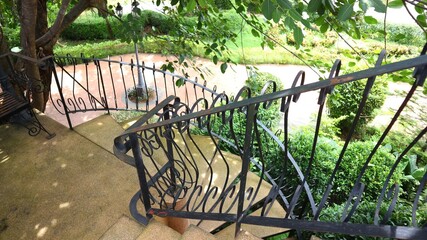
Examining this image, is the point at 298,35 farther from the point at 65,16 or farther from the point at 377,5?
the point at 65,16

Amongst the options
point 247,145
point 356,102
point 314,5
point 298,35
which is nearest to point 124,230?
point 247,145

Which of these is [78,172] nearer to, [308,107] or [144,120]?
[144,120]

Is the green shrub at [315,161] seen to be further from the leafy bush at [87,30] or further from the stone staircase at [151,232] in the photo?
the leafy bush at [87,30]

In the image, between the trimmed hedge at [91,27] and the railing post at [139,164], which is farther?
the trimmed hedge at [91,27]

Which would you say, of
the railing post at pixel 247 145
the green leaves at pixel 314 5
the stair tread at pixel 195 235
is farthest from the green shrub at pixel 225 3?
the stair tread at pixel 195 235

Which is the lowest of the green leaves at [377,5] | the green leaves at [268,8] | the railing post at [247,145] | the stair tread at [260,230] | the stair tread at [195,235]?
the stair tread at [260,230]

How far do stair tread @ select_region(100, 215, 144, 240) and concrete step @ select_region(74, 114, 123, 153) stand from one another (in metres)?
1.15

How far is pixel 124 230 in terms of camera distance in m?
2.24

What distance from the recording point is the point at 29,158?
3102 mm

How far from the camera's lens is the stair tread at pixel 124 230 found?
2186 millimetres

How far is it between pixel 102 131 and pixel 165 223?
1.49m

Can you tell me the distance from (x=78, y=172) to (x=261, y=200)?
6.27ft

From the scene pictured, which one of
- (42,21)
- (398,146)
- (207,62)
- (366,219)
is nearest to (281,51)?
(207,62)

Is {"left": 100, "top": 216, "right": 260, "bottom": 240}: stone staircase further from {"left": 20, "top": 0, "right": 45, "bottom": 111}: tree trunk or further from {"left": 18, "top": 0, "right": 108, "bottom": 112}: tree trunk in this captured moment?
{"left": 20, "top": 0, "right": 45, "bottom": 111}: tree trunk
